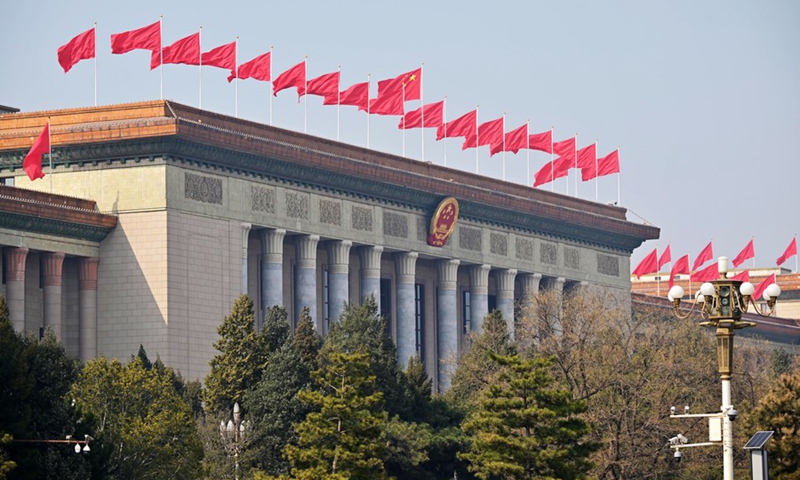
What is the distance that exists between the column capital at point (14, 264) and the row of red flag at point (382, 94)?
849 cm

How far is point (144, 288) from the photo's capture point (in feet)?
256

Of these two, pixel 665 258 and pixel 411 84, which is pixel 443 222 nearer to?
pixel 411 84

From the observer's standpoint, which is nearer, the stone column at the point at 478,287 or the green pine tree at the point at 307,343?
the green pine tree at the point at 307,343

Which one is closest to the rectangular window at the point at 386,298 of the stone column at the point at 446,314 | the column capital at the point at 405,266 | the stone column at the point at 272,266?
the column capital at the point at 405,266

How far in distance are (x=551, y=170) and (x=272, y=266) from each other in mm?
26206

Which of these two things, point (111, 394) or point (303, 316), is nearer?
point (111, 394)

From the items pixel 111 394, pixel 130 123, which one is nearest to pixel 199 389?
pixel 111 394

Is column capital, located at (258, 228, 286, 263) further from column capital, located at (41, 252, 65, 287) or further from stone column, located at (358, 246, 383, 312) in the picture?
column capital, located at (41, 252, 65, 287)

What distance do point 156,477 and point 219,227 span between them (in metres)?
27.4

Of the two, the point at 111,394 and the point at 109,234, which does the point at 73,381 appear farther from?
the point at 109,234

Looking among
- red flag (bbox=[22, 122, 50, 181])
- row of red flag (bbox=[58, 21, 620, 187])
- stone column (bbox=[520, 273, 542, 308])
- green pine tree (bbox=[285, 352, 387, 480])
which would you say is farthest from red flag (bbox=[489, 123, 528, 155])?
green pine tree (bbox=[285, 352, 387, 480])

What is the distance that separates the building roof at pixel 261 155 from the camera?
7819 cm

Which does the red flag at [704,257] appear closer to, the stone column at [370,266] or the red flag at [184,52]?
the stone column at [370,266]

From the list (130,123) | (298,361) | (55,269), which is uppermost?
(130,123)
